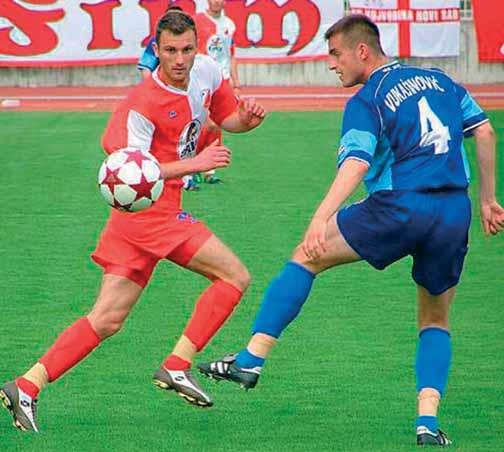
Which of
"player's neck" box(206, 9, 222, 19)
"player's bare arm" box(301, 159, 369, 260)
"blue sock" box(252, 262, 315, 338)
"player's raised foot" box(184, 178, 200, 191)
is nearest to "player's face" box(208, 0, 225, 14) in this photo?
"player's neck" box(206, 9, 222, 19)

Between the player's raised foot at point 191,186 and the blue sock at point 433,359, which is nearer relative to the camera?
the blue sock at point 433,359

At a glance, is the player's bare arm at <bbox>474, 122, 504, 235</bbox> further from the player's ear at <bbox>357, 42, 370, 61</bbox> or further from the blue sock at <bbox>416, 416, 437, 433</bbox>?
the blue sock at <bbox>416, 416, 437, 433</bbox>

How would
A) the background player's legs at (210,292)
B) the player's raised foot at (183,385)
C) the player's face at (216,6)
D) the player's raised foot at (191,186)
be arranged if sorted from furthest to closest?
the player's face at (216,6) → the player's raised foot at (191,186) → the background player's legs at (210,292) → the player's raised foot at (183,385)

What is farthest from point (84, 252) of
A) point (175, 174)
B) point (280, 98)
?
point (280, 98)

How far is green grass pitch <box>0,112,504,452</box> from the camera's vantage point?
742 cm

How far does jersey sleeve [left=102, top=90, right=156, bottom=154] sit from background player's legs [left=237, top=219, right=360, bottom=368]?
987 mm

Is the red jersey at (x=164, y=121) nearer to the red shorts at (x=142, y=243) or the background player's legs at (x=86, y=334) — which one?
the red shorts at (x=142, y=243)

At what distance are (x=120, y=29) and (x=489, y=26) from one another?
669 cm

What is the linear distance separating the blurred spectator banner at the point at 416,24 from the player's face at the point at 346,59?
65.5 ft

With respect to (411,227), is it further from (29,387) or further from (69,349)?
(29,387)

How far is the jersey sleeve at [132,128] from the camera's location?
752 cm

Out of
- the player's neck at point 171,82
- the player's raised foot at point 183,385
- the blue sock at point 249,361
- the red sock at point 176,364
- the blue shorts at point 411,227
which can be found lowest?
the player's raised foot at point 183,385

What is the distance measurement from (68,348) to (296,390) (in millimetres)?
1444

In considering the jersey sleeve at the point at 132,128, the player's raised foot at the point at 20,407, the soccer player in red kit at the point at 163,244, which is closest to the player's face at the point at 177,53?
the soccer player in red kit at the point at 163,244
